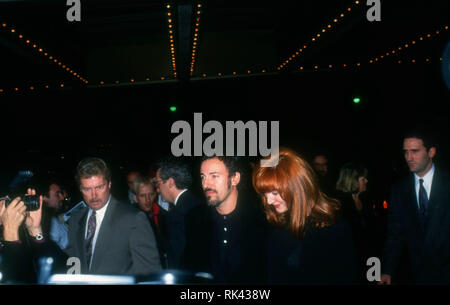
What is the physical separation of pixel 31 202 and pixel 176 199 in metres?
1.28

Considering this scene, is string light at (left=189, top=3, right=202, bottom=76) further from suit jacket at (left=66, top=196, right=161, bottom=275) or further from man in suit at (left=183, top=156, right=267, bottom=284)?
suit jacket at (left=66, top=196, right=161, bottom=275)

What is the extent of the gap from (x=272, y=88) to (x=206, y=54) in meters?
1.36

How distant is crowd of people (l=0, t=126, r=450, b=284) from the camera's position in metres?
1.85

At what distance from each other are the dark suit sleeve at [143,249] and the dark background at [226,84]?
8.11ft

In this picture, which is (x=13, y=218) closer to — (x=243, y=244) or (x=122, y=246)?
(x=122, y=246)

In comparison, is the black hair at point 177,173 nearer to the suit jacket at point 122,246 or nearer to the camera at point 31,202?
the suit jacket at point 122,246

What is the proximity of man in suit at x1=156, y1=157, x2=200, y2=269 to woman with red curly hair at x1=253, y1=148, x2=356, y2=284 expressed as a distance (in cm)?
107

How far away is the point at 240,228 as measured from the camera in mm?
2459

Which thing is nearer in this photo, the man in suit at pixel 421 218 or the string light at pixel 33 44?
the man in suit at pixel 421 218

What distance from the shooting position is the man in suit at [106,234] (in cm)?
221

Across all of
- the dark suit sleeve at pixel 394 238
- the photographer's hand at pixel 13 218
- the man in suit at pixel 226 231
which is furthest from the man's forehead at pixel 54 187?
the dark suit sleeve at pixel 394 238
